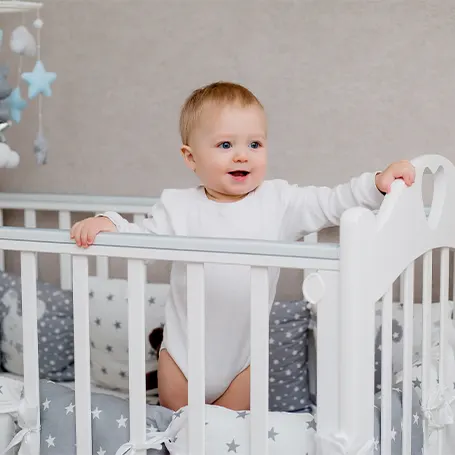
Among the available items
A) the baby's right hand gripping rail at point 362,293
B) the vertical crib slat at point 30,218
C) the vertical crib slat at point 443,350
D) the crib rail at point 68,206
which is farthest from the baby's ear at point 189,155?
the vertical crib slat at point 30,218

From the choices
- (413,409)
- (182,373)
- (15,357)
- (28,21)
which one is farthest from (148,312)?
(28,21)

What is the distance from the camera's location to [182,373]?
158 centimetres

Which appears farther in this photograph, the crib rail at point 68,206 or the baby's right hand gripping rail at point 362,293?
the crib rail at point 68,206

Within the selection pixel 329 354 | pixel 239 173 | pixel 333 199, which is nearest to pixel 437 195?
pixel 333 199

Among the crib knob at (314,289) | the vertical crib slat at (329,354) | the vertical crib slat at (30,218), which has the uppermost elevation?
the vertical crib slat at (30,218)

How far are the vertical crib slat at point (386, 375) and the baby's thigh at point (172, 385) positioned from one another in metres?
0.36

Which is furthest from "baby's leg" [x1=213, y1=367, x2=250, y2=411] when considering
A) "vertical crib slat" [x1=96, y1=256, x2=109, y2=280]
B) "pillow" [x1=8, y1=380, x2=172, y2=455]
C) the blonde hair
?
"vertical crib slat" [x1=96, y1=256, x2=109, y2=280]

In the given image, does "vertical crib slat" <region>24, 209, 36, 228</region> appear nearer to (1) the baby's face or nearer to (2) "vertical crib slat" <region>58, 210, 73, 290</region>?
(2) "vertical crib slat" <region>58, 210, 73, 290</region>

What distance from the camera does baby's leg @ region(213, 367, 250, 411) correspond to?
156 centimetres

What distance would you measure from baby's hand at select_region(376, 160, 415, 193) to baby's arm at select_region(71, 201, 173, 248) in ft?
1.26

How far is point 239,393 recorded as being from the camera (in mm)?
1567

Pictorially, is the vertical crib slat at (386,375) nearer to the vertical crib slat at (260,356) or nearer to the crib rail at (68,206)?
the vertical crib slat at (260,356)

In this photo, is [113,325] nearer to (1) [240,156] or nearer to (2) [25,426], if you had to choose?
(2) [25,426]

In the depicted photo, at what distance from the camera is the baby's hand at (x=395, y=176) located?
1.39 m
